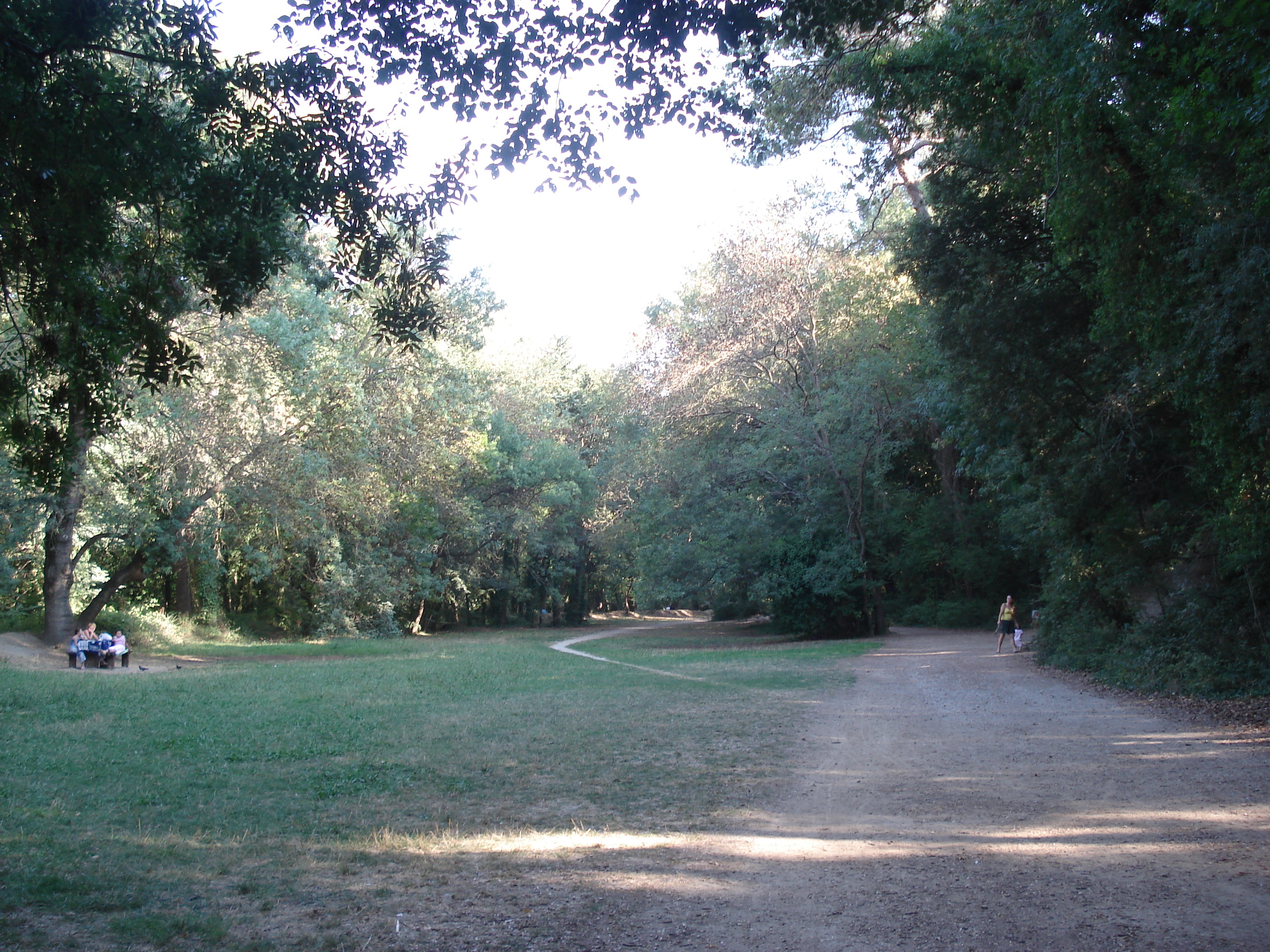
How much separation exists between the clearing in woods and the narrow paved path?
2cm

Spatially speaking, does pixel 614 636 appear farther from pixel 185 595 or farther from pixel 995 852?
pixel 995 852

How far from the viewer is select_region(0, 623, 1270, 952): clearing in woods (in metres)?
4.39

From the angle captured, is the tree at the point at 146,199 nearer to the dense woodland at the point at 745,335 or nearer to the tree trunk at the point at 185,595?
the dense woodland at the point at 745,335

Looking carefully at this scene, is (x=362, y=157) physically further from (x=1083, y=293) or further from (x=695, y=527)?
(x=695, y=527)

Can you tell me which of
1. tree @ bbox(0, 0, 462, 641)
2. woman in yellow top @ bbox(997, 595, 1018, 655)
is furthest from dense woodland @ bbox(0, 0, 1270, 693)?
woman in yellow top @ bbox(997, 595, 1018, 655)

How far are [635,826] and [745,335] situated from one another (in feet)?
74.6

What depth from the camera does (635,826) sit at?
20.7ft

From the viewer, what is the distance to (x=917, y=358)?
81.9 feet

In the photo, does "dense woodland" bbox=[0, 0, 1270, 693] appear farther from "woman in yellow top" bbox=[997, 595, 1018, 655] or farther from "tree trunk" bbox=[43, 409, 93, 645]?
"woman in yellow top" bbox=[997, 595, 1018, 655]

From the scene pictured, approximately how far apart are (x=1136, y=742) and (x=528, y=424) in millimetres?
32613

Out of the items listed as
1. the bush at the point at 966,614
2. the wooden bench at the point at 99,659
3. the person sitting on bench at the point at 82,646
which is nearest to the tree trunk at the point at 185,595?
the wooden bench at the point at 99,659

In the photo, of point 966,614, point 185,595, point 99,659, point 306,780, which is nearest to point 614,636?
point 966,614

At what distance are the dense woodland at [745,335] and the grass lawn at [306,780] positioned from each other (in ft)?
8.87

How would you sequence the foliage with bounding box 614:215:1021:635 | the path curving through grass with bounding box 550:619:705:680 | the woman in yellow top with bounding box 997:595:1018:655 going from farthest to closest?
the foliage with bounding box 614:215:1021:635 → the woman in yellow top with bounding box 997:595:1018:655 → the path curving through grass with bounding box 550:619:705:680
